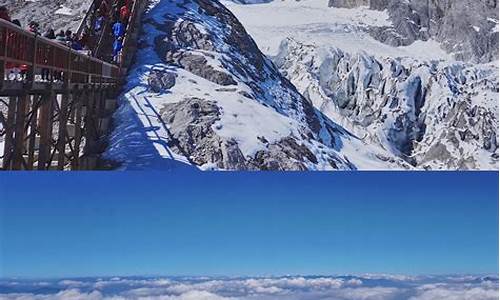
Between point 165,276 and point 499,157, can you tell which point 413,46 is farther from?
point 165,276

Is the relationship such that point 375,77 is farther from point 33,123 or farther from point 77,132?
point 33,123

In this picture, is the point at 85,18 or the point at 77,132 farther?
the point at 85,18

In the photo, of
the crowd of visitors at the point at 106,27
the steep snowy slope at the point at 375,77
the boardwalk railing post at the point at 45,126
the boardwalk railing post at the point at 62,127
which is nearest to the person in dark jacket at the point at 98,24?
the crowd of visitors at the point at 106,27

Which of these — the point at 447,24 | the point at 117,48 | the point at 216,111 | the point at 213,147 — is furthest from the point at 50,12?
the point at 447,24

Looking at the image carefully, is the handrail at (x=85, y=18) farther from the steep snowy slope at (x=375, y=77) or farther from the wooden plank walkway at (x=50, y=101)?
the steep snowy slope at (x=375, y=77)

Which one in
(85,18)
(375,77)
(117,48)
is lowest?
(375,77)
